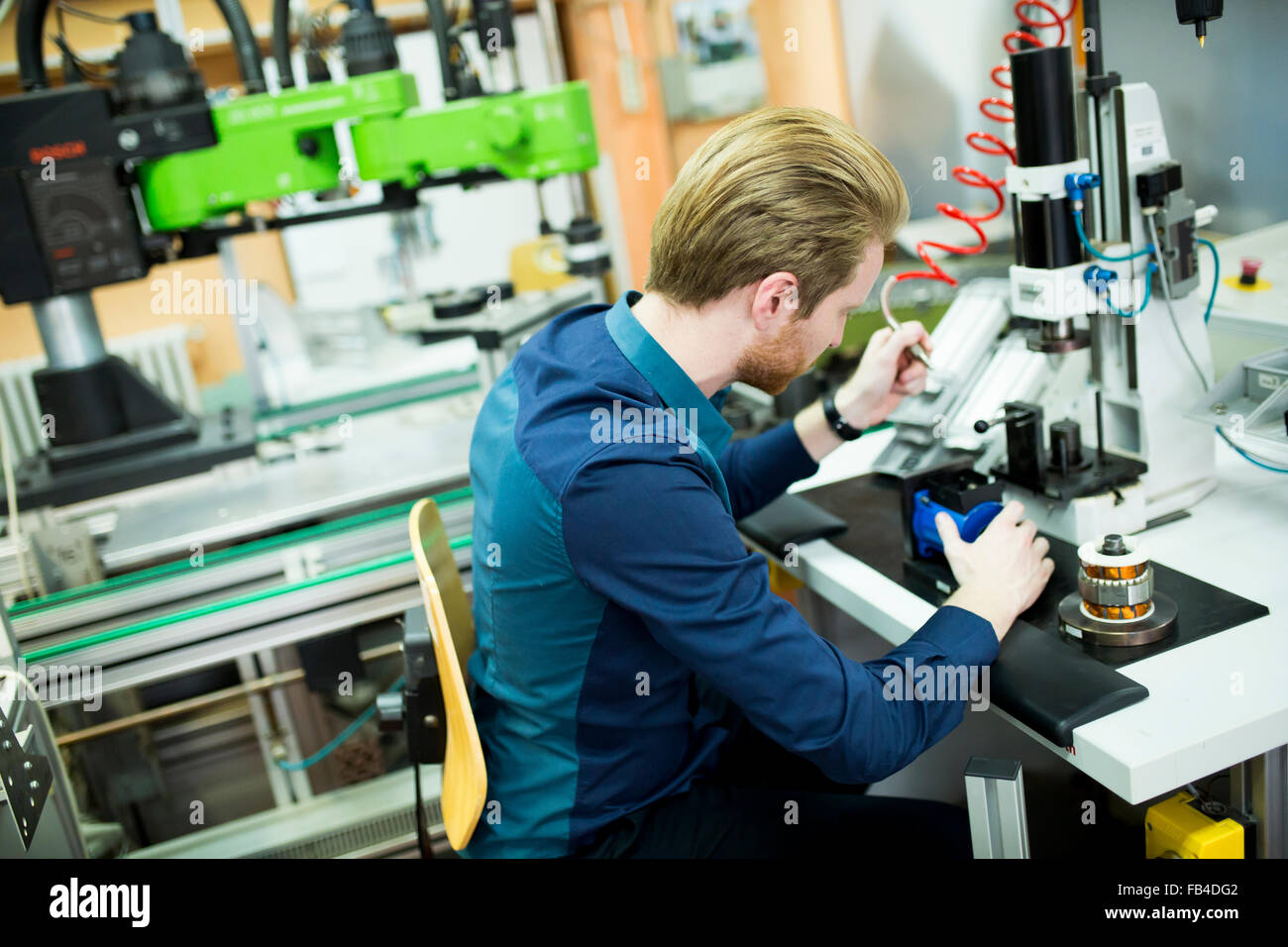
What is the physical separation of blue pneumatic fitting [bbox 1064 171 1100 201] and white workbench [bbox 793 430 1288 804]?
0.44m

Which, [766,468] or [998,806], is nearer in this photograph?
[998,806]

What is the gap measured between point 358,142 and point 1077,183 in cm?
106

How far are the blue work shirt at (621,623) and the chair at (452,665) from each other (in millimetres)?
45

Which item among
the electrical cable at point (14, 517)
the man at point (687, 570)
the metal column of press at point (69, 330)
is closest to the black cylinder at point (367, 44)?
the metal column of press at point (69, 330)

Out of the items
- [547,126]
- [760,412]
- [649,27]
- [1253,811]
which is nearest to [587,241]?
[547,126]

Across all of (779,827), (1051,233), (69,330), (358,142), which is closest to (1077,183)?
(1051,233)

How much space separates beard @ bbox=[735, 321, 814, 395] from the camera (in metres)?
1.14

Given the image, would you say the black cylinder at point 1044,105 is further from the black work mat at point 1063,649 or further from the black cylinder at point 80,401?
the black cylinder at point 80,401

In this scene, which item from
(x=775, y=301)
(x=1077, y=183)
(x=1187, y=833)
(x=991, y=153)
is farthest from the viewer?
Answer: (x=991, y=153)

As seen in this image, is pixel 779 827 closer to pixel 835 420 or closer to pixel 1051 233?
pixel 835 420

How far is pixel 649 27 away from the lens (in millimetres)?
3871

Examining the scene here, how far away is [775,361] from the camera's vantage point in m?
1.16

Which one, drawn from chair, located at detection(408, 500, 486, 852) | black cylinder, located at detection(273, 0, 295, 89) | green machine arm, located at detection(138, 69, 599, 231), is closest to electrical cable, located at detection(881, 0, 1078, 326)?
green machine arm, located at detection(138, 69, 599, 231)

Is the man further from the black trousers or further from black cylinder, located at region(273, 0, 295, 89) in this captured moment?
black cylinder, located at region(273, 0, 295, 89)
